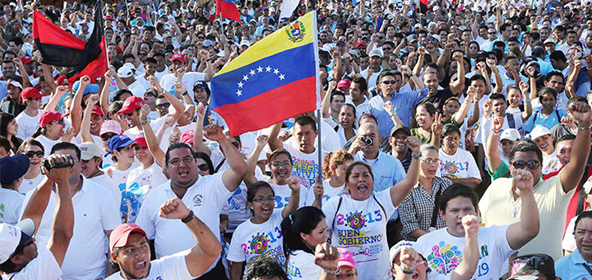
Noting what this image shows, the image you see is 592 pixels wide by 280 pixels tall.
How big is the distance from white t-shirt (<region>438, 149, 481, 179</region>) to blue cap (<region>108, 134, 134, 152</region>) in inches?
128

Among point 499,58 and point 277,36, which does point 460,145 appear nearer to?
point 277,36

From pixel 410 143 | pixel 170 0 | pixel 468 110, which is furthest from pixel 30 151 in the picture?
pixel 170 0

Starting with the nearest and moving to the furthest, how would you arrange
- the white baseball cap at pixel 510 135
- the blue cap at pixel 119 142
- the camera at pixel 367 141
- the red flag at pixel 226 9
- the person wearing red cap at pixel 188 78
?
1. the camera at pixel 367 141
2. the blue cap at pixel 119 142
3. the white baseball cap at pixel 510 135
4. the person wearing red cap at pixel 188 78
5. the red flag at pixel 226 9

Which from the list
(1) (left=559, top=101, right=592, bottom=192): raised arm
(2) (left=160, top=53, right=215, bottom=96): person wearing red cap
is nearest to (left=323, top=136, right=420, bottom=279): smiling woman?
(1) (left=559, top=101, right=592, bottom=192): raised arm

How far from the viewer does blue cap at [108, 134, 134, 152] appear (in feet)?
19.8

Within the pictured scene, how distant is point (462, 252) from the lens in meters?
4.04

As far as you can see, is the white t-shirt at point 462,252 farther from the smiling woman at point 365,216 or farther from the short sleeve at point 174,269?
the short sleeve at point 174,269

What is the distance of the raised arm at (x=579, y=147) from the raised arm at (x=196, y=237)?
8.63 feet

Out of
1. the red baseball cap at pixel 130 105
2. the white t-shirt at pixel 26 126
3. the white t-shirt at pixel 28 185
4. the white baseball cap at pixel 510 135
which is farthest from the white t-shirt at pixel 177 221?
the white t-shirt at pixel 26 126

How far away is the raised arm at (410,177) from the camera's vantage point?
4637 mm

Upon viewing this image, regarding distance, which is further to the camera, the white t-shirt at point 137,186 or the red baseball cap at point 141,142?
the red baseball cap at point 141,142

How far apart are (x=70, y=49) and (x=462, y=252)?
692cm

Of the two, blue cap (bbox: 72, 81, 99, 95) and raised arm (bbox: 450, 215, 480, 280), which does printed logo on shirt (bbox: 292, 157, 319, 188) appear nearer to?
raised arm (bbox: 450, 215, 480, 280)

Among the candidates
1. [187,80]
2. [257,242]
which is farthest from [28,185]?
[187,80]
